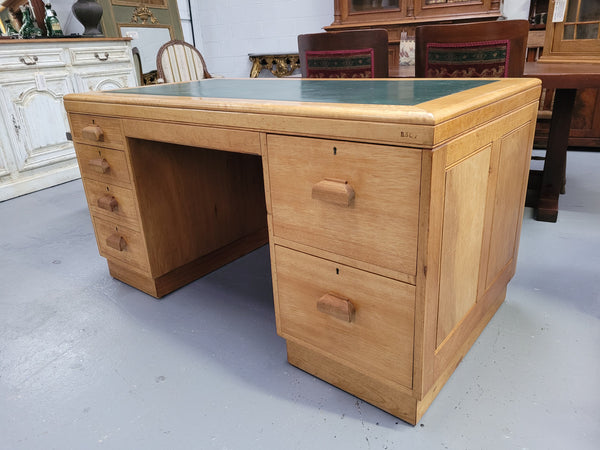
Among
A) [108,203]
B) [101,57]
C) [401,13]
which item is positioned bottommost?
[108,203]

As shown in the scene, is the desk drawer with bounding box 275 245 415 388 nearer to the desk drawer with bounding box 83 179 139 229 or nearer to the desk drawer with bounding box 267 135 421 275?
the desk drawer with bounding box 267 135 421 275

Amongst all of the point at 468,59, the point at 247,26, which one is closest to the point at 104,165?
the point at 468,59

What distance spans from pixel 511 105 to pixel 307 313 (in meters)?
0.68

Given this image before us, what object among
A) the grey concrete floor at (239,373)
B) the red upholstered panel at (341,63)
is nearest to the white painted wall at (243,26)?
the red upholstered panel at (341,63)

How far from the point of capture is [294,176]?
94cm

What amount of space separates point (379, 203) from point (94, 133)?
1031 mm

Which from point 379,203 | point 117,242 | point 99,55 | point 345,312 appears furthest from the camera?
point 99,55

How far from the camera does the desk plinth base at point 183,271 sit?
1568 millimetres

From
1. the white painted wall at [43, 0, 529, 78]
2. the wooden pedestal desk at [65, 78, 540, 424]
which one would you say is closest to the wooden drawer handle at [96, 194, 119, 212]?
the wooden pedestal desk at [65, 78, 540, 424]

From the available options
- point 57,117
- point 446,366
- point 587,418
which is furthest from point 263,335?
point 57,117

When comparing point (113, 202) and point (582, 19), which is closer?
point (113, 202)

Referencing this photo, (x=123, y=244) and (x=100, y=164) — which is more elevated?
(x=100, y=164)

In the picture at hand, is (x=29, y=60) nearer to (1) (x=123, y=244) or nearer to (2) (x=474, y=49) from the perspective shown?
(1) (x=123, y=244)

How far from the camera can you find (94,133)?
1410mm
